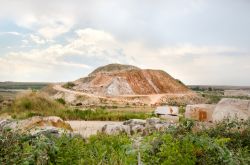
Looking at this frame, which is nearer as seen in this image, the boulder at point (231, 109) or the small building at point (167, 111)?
the boulder at point (231, 109)

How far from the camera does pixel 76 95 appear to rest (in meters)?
49.2

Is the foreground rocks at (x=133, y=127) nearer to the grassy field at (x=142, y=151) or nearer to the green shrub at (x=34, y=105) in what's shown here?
the grassy field at (x=142, y=151)

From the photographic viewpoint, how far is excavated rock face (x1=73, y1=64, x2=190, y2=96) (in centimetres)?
5916

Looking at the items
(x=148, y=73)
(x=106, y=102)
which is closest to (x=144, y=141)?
(x=106, y=102)

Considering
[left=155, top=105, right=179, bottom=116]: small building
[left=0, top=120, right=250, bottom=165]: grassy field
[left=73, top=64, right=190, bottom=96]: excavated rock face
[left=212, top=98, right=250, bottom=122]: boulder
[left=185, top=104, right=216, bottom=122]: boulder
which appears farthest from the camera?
[left=73, top=64, right=190, bottom=96]: excavated rock face

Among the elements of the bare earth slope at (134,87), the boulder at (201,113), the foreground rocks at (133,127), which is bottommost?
the foreground rocks at (133,127)

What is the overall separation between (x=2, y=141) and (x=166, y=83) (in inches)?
2355

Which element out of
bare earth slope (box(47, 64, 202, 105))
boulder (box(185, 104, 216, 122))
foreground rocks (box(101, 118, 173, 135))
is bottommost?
foreground rocks (box(101, 118, 173, 135))

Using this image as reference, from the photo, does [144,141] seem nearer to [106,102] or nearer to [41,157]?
[41,157]

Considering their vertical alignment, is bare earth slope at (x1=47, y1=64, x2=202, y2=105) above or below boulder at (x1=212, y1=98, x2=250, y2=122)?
above

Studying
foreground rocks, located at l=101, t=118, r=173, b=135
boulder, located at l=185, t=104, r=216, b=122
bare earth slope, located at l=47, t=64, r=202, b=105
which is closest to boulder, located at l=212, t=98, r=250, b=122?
boulder, located at l=185, t=104, r=216, b=122

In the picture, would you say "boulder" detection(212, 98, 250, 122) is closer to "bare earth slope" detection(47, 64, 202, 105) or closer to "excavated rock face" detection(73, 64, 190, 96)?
"bare earth slope" detection(47, 64, 202, 105)

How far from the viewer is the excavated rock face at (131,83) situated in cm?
5916

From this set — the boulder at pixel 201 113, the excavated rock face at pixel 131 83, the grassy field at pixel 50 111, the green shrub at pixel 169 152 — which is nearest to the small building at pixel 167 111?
the grassy field at pixel 50 111
